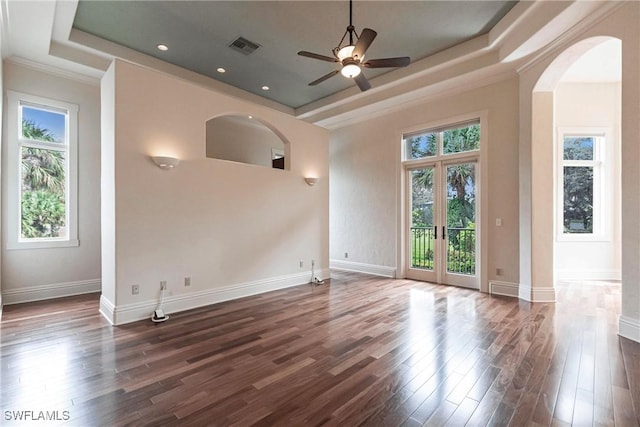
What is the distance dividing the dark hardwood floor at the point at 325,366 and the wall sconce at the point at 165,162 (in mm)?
1928

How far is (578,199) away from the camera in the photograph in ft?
19.9

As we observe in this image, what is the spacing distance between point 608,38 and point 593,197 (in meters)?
3.83

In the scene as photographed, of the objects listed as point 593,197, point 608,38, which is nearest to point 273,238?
point 608,38

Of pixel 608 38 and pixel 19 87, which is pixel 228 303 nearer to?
pixel 19 87

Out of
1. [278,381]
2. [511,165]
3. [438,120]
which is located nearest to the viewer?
[278,381]

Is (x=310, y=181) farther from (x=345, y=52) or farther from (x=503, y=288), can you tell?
(x=503, y=288)

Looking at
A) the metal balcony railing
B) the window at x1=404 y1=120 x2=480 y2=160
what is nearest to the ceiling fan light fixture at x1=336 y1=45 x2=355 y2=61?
the window at x1=404 y1=120 x2=480 y2=160

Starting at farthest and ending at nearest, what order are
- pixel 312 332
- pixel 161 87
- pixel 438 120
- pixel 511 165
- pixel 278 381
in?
1. pixel 438 120
2. pixel 511 165
3. pixel 161 87
4. pixel 312 332
5. pixel 278 381

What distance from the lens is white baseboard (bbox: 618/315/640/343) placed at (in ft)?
9.94

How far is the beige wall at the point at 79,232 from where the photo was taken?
4.39 meters

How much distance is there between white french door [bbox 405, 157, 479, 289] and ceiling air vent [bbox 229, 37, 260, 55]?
3.64 metres

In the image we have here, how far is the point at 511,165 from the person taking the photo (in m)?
4.80

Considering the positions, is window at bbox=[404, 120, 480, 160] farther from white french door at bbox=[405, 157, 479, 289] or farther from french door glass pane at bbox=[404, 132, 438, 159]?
white french door at bbox=[405, 157, 479, 289]

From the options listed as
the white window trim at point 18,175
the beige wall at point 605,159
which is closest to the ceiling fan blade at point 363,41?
the white window trim at point 18,175
